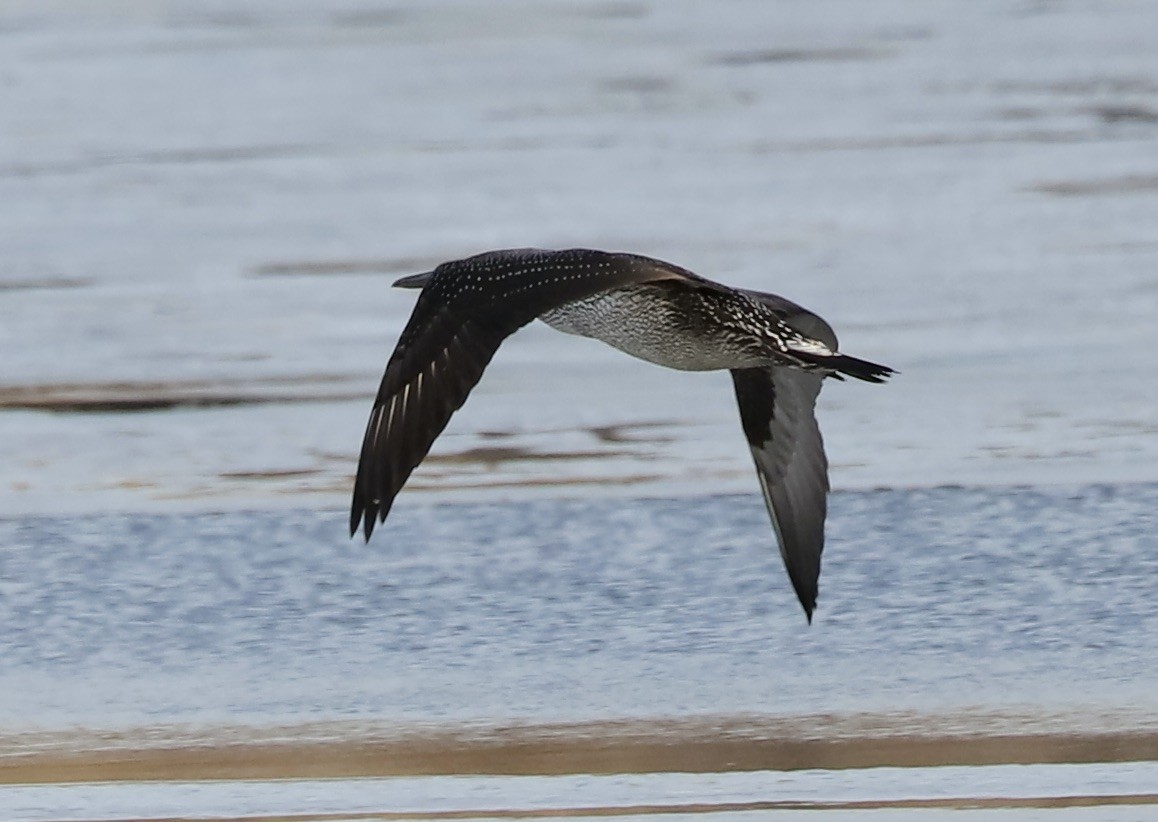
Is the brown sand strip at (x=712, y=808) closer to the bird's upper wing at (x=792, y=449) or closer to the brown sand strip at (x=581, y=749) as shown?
the brown sand strip at (x=581, y=749)

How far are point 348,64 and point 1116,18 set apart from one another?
4144 mm

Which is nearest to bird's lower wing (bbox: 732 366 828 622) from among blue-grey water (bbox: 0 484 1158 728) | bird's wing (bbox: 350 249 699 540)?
blue-grey water (bbox: 0 484 1158 728)

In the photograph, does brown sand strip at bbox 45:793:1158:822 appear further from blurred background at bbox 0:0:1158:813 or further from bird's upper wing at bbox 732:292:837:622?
bird's upper wing at bbox 732:292:837:622

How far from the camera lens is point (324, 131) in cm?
1022

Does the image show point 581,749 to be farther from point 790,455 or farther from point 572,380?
point 572,380

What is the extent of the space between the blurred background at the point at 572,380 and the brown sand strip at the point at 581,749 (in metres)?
0.04

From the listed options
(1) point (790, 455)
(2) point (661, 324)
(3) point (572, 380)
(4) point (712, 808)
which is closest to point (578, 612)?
(1) point (790, 455)

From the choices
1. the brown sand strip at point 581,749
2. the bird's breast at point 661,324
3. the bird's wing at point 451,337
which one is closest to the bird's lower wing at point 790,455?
the bird's breast at point 661,324

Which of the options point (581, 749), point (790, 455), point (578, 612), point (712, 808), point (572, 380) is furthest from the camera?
point (572, 380)

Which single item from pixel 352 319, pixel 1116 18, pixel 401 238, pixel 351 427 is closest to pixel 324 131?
pixel 401 238

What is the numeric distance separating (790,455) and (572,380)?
1799 millimetres

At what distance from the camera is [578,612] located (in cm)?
536

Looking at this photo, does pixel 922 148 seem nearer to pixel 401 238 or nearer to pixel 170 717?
pixel 401 238

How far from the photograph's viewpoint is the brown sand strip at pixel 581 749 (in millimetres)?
4480
